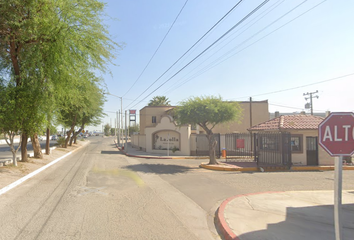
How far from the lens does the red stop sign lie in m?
3.54

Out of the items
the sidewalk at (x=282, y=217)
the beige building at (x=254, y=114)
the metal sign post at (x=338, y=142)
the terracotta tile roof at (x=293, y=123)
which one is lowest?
the sidewalk at (x=282, y=217)

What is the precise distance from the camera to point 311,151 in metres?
16.6

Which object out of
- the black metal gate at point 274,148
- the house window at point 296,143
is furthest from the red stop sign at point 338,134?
the house window at point 296,143

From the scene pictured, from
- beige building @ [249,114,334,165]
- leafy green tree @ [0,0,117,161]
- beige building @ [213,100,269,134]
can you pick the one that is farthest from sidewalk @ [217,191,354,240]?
beige building @ [213,100,269,134]

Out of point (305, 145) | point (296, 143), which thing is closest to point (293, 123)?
point (296, 143)

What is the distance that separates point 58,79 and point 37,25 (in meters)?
2.60

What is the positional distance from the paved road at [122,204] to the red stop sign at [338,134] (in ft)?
9.97

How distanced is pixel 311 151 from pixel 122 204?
14.1 metres

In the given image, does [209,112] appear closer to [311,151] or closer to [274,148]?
[274,148]

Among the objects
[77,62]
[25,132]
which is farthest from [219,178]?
[25,132]

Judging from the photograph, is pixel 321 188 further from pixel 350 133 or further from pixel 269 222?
pixel 350 133

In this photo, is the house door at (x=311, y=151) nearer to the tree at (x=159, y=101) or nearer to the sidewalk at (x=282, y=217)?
the sidewalk at (x=282, y=217)

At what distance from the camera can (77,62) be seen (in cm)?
1248

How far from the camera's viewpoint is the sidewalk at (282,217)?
507cm
